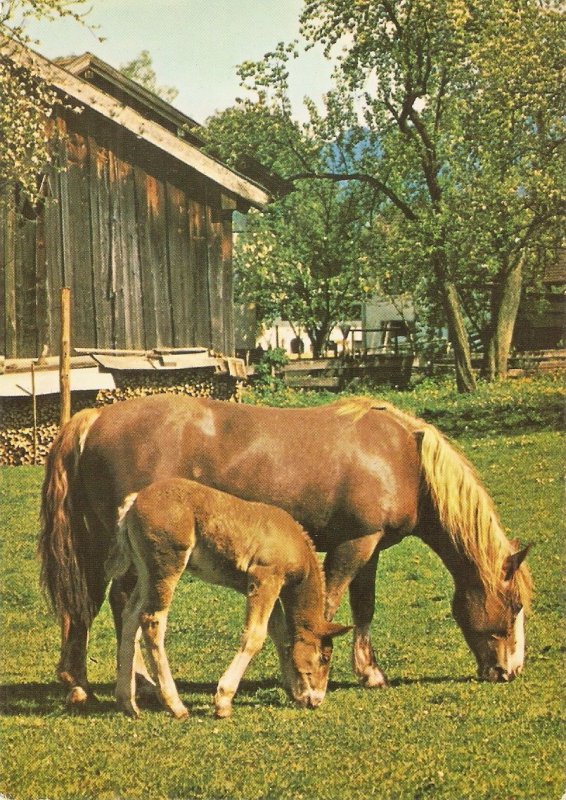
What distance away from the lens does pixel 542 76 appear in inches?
328

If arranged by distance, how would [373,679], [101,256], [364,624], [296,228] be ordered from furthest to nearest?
[296,228] → [101,256] → [364,624] → [373,679]

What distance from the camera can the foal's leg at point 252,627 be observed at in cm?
574

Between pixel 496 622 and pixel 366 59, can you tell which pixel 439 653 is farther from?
pixel 366 59

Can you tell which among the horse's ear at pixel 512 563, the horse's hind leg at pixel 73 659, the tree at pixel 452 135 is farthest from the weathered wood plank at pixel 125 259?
the horse's ear at pixel 512 563

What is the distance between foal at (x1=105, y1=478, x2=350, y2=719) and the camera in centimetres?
564

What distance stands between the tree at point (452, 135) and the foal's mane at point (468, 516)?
2338 mm

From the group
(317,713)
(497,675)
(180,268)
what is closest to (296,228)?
(180,268)

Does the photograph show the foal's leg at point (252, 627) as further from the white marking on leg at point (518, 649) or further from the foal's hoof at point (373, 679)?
the white marking on leg at point (518, 649)

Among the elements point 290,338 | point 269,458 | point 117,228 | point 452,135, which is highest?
point 452,135

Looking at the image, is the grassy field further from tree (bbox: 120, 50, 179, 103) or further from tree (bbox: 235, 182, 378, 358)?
tree (bbox: 120, 50, 179, 103)

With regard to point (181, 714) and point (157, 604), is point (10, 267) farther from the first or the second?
point (181, 714)

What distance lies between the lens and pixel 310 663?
594cm

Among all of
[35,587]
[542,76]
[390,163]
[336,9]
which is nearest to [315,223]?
[390,163]

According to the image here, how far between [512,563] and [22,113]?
5225 millimetres
